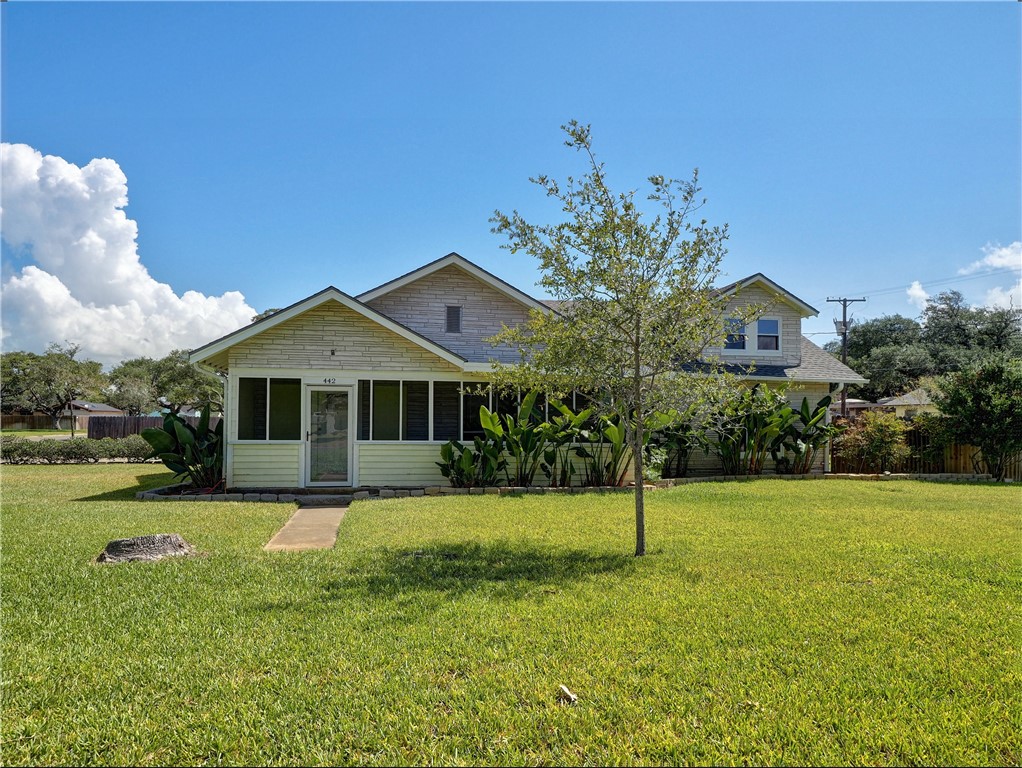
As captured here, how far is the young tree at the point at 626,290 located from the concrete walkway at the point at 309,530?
3812 millimetres

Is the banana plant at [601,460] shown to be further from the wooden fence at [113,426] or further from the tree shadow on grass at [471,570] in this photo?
the wooden fence at [113,426]

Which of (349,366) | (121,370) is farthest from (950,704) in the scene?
(121,370)

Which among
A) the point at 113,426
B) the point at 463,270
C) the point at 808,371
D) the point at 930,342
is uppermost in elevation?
the point at 930,342

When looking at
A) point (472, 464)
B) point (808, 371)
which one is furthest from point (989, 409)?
point (472, 464)

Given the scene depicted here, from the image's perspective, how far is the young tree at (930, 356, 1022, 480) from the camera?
52.7ft

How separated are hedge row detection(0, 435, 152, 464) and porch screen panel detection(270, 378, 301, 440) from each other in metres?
12.4

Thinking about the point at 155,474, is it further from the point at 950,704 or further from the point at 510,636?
the point at 950,704

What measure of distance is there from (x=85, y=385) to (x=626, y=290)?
56742 millimetres

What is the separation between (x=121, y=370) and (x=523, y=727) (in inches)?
2993

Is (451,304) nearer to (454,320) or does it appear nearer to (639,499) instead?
(454,320)

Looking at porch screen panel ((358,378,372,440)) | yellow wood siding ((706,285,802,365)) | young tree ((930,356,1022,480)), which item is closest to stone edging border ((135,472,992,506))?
porch screen panel ((358,378,372,440))

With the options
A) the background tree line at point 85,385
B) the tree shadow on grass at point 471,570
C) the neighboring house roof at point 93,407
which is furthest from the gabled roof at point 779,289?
the neighboring house roof at point 93,407

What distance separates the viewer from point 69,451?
21.7m

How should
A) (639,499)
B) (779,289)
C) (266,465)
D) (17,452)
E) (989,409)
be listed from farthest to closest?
(17,452) → (779,289) → (989,409) → (266,465) → (639,499)
